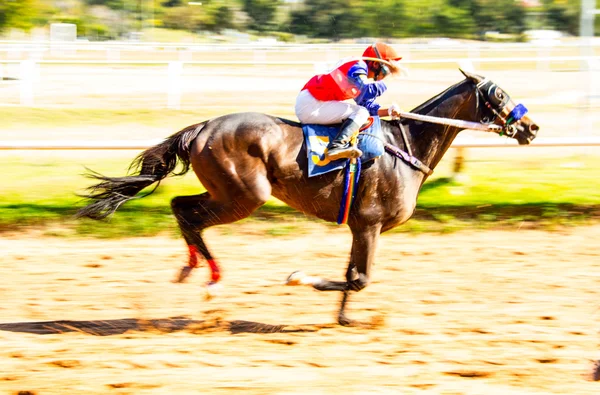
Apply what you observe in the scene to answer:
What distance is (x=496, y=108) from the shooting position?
18.3 ft

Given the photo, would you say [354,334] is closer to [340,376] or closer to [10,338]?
[340,376]

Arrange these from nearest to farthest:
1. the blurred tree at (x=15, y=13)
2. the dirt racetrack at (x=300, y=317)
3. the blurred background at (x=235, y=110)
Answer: the dirt racetrack at (x=300, y=317) → the blurred background at (x=235, y=110) → the blurred tree at (x=15, y=13)

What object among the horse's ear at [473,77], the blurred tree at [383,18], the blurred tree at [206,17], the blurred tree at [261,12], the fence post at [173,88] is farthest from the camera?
the blurred tree at [206,17]

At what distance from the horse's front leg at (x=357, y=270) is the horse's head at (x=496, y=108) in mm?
1106

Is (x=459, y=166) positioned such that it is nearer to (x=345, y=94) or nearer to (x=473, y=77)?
(x=473, y=77)

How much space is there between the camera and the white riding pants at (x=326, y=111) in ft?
17.8

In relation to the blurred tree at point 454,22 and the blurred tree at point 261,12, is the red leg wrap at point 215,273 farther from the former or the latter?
the blurred tree at point 261,12

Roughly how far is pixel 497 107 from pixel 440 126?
411mm

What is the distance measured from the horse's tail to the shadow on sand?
0.80 meters

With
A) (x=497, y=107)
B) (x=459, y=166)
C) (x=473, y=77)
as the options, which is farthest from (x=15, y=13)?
(x=497, y=107)

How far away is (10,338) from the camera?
5.04 metres

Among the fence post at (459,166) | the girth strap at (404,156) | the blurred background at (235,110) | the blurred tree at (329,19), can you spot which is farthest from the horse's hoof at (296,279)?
the blurred tree at (329,19)

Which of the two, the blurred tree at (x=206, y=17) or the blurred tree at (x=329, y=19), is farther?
the blurred tree at (x=206, y=17)

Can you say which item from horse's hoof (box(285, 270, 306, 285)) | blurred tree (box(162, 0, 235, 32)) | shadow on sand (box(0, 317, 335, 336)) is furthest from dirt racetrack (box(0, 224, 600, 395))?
blurred tree (box(162, 0, 235, 32))
